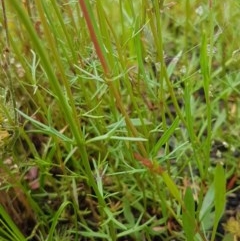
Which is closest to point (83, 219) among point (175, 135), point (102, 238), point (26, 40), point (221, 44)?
point (102, 238)

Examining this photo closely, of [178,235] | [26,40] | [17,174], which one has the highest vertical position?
[26,40]

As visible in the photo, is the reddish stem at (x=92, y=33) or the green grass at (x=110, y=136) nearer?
the reddish stem at (x=92, y=33)

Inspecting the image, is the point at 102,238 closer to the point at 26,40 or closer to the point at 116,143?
the point at 116,143

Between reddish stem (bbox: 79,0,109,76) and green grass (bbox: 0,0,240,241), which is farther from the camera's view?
green grass (bbox: 0,0,240,241)

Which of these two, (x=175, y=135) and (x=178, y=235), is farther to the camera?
(x=175, y=135)

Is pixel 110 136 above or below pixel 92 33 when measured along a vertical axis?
below

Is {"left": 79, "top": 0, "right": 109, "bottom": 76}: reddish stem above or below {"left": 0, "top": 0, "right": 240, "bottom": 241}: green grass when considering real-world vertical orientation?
above

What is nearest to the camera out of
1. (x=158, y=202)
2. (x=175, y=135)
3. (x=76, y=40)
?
(x=76, y=40)

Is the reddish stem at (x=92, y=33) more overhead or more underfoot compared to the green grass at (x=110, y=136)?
more overhead
